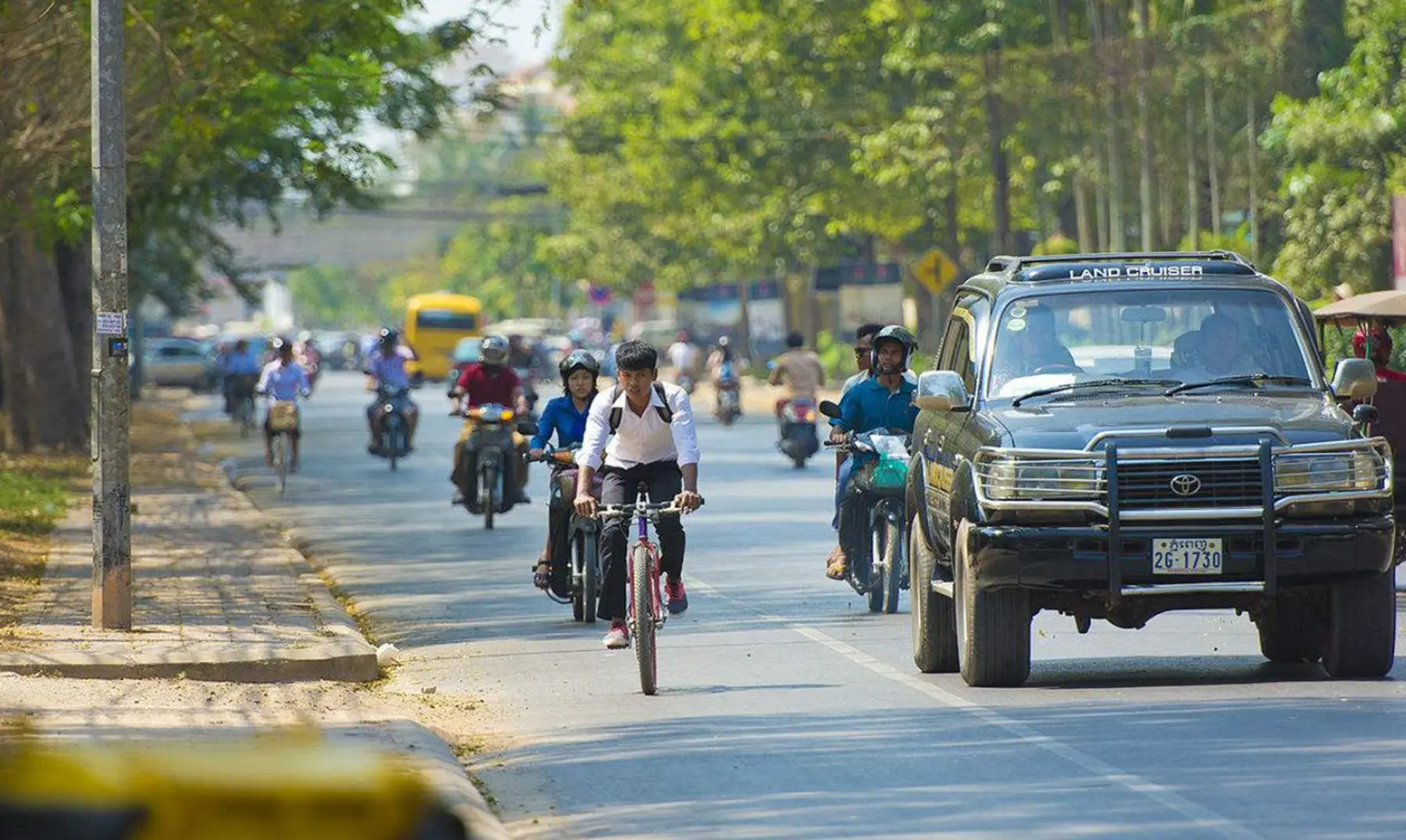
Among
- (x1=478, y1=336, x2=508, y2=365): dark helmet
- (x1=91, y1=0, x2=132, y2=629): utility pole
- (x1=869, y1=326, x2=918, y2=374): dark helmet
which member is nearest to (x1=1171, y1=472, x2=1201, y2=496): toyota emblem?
(x1=869, y1=326, x2=918, y2=374): dark helmet

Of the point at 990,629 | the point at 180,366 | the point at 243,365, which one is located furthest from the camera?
the point at 180,366

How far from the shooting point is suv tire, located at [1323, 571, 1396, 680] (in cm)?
1184

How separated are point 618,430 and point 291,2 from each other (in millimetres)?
10247

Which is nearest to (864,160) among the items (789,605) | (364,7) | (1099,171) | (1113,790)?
(1099,171)

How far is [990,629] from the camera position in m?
11.9

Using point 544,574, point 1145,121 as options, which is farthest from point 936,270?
point 544,574

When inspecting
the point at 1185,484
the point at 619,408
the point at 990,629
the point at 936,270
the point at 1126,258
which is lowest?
the point at 990,629

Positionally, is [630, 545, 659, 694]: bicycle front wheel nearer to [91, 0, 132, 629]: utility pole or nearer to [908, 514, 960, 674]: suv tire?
[908, 514, 960, 674]: suv tire

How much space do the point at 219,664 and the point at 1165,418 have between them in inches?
Answer: 196

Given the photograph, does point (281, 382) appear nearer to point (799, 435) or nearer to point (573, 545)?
point (799, 435)

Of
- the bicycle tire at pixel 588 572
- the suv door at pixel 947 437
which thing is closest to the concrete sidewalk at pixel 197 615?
the bicycle tire at pixel 588 572

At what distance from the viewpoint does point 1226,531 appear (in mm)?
11461

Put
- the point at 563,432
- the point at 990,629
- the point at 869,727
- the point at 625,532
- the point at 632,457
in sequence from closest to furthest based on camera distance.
Answer: 1. the point at 869,727
2. the point at 990,629
3. the point at 625,532
4. the point at 632,457
5. the point at 563,432

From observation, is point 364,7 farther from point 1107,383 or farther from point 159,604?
point 1107,383
